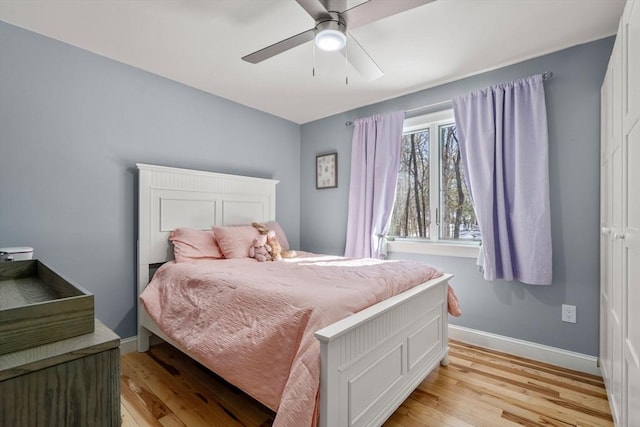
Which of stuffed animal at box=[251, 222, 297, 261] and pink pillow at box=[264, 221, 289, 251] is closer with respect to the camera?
stuffed animal at box=[251, 222, 297, 261]

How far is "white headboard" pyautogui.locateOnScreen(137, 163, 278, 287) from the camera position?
2.67 metres

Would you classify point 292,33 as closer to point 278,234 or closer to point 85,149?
point 85,149

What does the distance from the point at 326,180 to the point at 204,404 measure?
2693 mm

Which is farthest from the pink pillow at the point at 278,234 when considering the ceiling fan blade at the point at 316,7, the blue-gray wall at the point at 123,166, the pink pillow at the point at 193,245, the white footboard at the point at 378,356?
the ceiling fan blade at the point at 316,7

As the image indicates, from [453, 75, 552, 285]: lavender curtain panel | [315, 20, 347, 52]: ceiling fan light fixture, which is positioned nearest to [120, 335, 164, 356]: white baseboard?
[315, 20, 347, 52]: ceiling fan light fixture

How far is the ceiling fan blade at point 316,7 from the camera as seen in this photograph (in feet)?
5.22

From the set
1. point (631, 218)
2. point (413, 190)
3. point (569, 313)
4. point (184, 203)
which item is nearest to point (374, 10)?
point (631, 218)

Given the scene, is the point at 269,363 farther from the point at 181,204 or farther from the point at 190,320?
the point at 181,204

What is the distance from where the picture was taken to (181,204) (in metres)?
2.91

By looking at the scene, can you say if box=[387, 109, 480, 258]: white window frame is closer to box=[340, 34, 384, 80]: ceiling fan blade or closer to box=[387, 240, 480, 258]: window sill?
box=[387, 240, 480, 258]: window sill

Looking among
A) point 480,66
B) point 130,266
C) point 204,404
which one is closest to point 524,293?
point 480,66

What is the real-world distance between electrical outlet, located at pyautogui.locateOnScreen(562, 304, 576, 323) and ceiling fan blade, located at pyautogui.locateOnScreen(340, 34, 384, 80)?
2236 mm

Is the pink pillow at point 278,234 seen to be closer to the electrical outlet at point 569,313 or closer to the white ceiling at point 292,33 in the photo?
the white ceiling at point 292,33

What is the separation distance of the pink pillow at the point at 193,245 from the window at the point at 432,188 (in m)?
1.86
